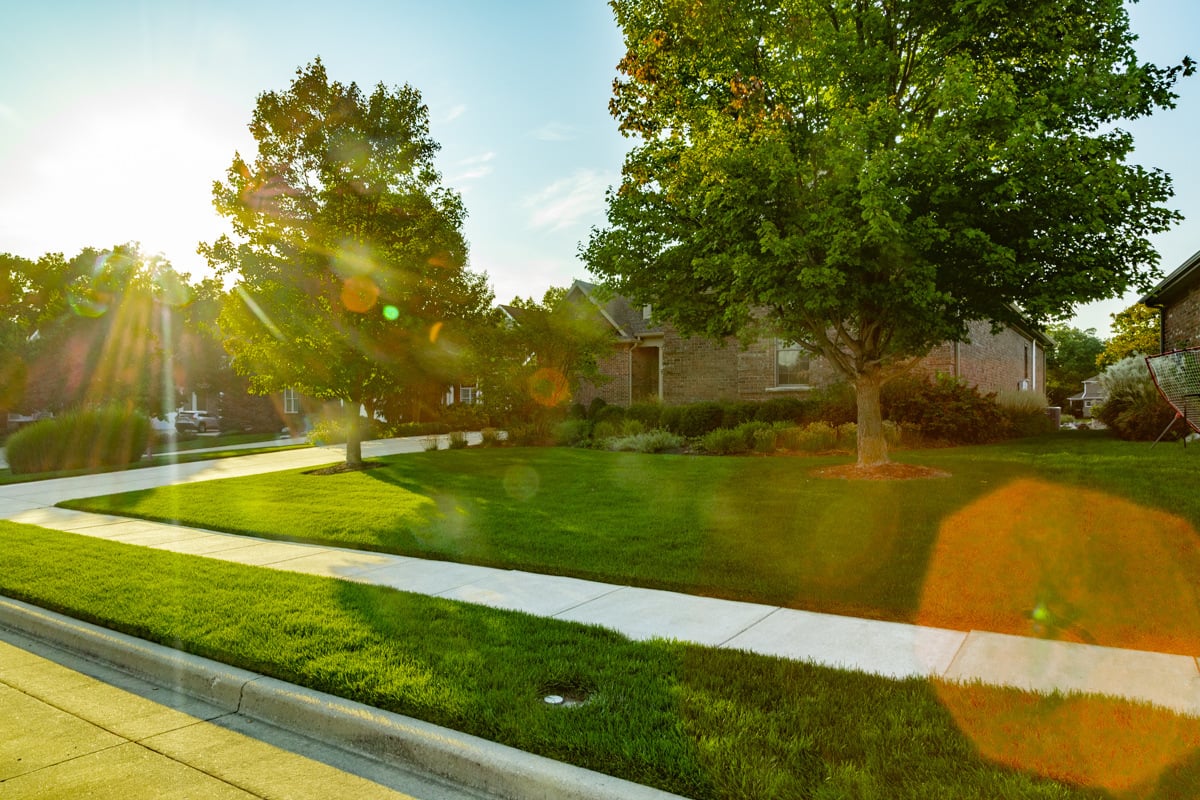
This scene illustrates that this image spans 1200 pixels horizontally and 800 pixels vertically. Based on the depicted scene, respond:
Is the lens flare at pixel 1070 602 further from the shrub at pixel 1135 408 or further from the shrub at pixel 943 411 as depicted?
the shrub at pixel 1135 408

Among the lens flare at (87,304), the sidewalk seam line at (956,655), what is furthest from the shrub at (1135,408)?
the lens flare at (87,304)

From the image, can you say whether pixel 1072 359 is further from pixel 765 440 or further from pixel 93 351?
pixel 93 351

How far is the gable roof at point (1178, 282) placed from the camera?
16906 millimetres

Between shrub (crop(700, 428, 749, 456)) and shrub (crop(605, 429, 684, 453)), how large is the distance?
1.43 metres

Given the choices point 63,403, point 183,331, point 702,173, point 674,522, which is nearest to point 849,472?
point 674,522

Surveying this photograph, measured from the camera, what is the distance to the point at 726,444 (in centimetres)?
1733

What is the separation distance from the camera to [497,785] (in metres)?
3.30

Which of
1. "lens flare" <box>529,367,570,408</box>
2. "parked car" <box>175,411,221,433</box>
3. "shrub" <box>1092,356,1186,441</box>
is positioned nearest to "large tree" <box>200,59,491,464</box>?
"lens flare" <box>529,367,570,408</box>

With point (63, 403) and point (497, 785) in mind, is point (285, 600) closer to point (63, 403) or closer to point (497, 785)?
point (497, 785)

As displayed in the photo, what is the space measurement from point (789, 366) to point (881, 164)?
14.5 meters

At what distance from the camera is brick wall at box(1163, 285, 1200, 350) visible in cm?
1809

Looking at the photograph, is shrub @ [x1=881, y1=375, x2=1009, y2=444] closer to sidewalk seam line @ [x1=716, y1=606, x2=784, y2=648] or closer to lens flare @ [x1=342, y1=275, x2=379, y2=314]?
lens flare @ [x1=342, y1=275, x2=379, y2=314]

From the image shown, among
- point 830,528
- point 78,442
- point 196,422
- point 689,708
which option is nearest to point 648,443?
point 830,528

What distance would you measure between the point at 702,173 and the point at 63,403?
3223 cm
